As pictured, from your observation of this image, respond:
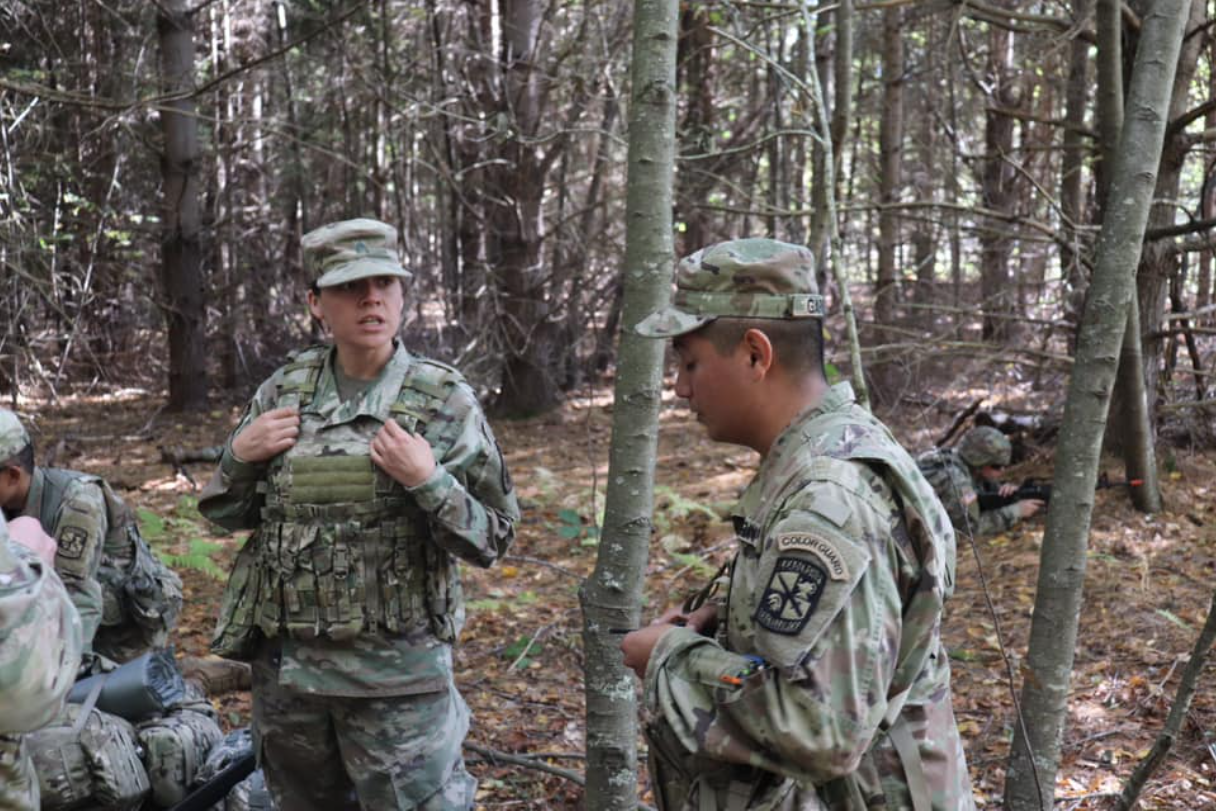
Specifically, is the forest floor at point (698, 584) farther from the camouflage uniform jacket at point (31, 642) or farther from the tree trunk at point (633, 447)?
the camouflage uniform jacket at point (31, 642)

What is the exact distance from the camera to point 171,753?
12.7ft

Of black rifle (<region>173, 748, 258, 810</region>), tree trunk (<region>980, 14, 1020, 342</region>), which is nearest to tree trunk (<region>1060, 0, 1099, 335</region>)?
tree trunk (<region>980, 14, 1020, 342</region>)

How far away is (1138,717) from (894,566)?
3735mm

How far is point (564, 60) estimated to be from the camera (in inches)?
436

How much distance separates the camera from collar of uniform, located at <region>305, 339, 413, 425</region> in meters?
3.21

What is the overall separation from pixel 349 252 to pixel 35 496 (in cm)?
142

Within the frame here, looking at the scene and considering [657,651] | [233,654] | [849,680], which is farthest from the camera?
[233,654]

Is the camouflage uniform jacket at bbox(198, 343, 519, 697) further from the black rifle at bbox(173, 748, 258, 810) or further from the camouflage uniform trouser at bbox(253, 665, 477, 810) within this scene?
the black rifle at bbox(173, 748, 258, 810)

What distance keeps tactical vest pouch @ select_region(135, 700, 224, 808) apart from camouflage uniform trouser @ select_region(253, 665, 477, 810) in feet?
2.32

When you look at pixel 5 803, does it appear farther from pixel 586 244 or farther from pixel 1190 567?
pixel 586 244

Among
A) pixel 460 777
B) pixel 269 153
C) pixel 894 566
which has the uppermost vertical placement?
pixel 269 153

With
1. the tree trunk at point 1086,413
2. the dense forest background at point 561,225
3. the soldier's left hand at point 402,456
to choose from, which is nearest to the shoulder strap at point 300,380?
the soldier's left hand at point 402,456

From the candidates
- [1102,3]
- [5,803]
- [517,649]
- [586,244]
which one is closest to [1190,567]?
[1102,3]

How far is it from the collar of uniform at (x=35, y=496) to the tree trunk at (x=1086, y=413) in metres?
3.24
